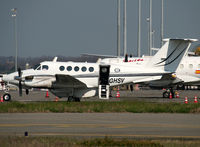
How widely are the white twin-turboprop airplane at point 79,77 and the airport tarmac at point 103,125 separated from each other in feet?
30.4

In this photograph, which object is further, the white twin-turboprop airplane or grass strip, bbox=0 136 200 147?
the white twin-turboprop airplane

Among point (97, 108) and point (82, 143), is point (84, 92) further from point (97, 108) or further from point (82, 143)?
point (82, 143)

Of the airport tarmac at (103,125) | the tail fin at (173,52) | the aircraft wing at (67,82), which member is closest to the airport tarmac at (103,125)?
the airport tarmac at (103,125)

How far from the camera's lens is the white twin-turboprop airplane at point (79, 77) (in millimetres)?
34031

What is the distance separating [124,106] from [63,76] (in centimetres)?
684

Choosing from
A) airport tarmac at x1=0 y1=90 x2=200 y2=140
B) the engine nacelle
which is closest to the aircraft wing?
the engine nacelle

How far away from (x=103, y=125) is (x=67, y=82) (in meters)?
14.4

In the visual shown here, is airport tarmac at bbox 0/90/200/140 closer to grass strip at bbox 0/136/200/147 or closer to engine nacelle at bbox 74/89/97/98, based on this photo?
grass strip at bbox 0/136/200/147

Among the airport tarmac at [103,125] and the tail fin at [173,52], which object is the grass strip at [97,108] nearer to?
the airport tarmac at [103,125]

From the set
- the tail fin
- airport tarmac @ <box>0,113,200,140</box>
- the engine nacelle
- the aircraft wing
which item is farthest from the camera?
the tail fin

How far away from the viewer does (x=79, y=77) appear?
34.9 meters

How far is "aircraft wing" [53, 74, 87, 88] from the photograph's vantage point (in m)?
33.2

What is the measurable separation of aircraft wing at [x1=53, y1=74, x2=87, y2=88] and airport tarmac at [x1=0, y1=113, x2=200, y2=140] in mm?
8625

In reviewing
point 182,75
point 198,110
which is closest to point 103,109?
point 198,110
